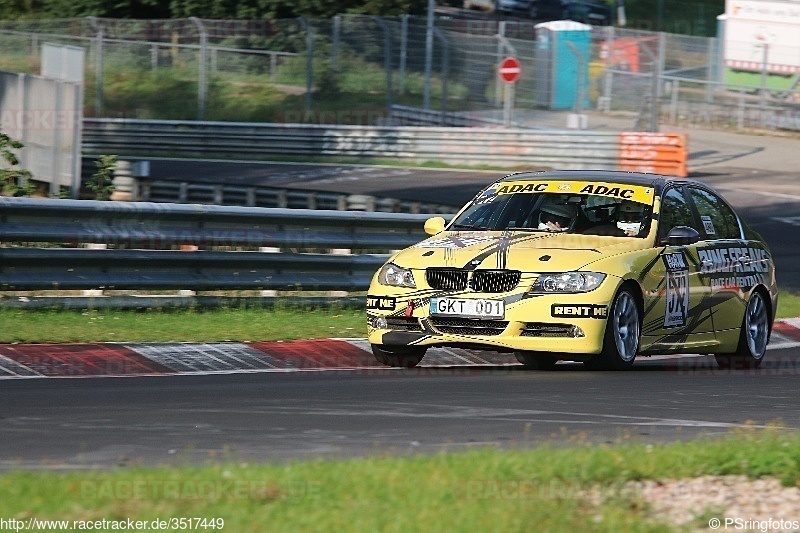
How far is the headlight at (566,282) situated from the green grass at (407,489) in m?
3.77

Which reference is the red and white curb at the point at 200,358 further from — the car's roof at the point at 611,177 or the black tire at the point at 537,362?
the car's roof at the point at 611,177

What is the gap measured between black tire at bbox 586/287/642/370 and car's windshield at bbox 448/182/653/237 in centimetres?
69

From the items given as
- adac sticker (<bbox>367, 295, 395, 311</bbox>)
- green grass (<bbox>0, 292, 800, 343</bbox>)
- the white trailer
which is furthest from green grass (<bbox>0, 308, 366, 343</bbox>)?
the white trailer

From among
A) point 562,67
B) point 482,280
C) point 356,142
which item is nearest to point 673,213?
point 482,280

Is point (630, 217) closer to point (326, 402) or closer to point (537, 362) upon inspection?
point (537, 362)

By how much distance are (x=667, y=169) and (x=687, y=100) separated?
918 cm

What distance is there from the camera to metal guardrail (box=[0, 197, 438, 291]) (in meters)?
11.7

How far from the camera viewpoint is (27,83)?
71.3 ft

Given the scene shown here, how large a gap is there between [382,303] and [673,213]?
95.0 inches

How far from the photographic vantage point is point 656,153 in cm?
3019

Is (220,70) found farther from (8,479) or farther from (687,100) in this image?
(8,479)

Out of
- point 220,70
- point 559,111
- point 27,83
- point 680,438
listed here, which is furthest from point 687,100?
point 680,438

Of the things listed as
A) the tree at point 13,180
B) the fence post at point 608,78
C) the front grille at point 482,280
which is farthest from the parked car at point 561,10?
the front grille at point 482,280

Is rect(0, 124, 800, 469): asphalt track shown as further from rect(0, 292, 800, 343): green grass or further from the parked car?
the parked car
